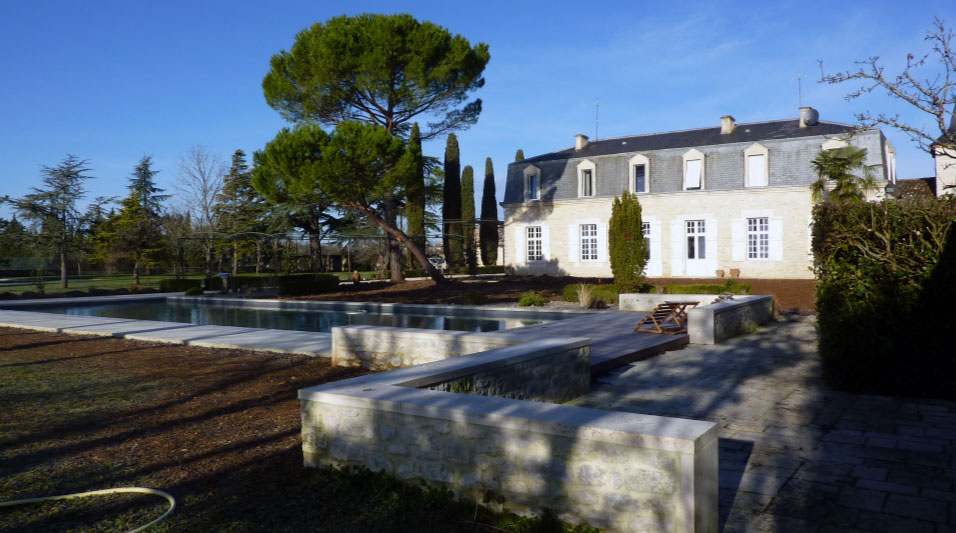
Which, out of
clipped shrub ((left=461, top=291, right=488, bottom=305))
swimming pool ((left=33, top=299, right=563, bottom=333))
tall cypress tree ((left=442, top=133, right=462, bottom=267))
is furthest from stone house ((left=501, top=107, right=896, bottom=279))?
swimming pool ((left=33, top=299, right=563, bottom=333))

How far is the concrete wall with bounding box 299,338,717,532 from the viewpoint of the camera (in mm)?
2809

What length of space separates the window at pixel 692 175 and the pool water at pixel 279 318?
15167 mm

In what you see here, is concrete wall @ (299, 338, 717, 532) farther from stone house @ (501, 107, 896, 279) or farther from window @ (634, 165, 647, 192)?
window @ (634, 165, 647, 192)

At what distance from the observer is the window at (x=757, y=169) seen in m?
24.8

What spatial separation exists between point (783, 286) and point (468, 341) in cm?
1659

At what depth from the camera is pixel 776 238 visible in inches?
959

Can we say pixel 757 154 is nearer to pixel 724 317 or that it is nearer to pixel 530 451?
pixel 724 317

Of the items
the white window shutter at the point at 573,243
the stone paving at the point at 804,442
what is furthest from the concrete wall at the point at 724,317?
the white window shutter at the point at 573,243

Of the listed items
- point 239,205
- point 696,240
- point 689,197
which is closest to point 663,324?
point 696,240

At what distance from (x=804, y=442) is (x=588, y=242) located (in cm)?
2457

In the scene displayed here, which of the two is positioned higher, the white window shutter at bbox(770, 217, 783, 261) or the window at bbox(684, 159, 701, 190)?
the window at bbox(684, 159, 701, 190)

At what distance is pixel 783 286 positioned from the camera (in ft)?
65.7

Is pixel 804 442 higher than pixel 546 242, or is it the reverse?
pixel 546 242

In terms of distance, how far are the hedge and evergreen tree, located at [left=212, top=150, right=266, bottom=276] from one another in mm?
29447
